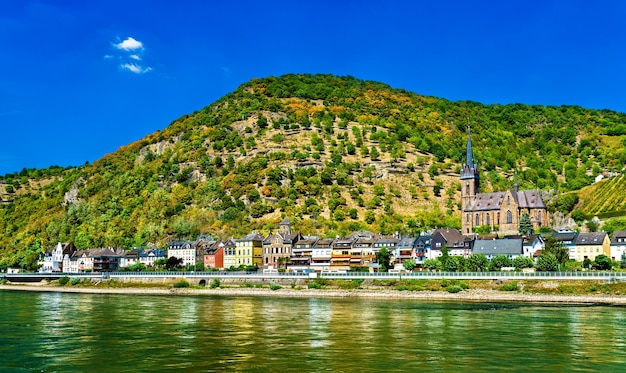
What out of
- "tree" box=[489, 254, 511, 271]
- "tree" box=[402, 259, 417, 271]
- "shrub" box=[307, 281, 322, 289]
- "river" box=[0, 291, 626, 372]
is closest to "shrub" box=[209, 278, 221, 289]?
"shrub" box=[307, 281, 322, 289]

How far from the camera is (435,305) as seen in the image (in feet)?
213

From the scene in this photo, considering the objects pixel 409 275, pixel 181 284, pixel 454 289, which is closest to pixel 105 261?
pixel 181 284

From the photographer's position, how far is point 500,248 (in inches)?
3871

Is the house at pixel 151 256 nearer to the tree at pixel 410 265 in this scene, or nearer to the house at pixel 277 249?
the house at pixel 277 249

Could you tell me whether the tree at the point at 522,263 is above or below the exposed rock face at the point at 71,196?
below

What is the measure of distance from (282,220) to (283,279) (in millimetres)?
47810

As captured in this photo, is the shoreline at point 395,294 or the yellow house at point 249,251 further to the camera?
the yellow house at point 249,251

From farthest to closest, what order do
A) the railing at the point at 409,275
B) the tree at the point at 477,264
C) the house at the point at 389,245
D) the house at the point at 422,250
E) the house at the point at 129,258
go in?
the house at the point at 129,258 < the house at the point at 389,245 < the house at the point at 422,250 < the tree at the point at 477,264 < the railing at the point at 409,275

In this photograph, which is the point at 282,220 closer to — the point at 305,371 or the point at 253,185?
the point at 253,185

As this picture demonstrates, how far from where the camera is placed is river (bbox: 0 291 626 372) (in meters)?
31.8

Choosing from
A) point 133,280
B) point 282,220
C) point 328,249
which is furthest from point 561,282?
point 282,220

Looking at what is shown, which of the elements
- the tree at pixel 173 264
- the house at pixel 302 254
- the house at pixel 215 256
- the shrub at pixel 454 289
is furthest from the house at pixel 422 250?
the tree at pixel 173 264

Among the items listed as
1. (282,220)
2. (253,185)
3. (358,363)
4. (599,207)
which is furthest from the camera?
(253,185)

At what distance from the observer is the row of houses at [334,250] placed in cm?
9906
